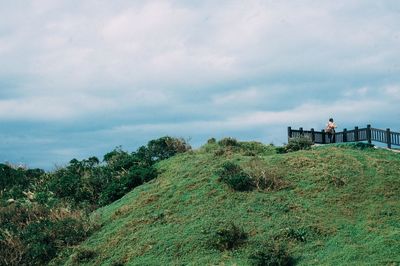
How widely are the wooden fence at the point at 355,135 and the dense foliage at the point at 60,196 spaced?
13.4 m

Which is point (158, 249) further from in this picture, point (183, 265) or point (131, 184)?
point (131, 184)

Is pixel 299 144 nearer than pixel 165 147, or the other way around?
pixel 299 144

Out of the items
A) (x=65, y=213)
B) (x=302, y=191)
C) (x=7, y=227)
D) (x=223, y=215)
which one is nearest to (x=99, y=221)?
(x=65, y=213)

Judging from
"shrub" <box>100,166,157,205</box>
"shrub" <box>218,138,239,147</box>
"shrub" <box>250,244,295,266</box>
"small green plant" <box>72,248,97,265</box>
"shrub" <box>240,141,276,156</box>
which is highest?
"shrub" <box>218,138,239,147</box>

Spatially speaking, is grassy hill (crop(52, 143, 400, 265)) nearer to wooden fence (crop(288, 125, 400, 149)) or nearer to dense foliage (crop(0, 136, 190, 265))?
dense foliage (crop(0, 136, 190, 265))

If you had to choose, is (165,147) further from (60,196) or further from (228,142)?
(60,196)

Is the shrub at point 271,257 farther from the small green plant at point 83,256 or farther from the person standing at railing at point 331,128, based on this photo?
the person standing at railing at point 331,128

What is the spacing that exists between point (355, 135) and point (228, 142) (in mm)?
14292

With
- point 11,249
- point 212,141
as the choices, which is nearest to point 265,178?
point 11,249

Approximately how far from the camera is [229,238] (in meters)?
21.9

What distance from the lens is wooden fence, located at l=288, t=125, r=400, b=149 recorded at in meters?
43.2

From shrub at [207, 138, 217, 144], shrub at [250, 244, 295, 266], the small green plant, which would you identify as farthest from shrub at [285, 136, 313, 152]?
shrub at [250, 244, 295, 266]

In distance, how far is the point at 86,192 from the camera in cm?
3472

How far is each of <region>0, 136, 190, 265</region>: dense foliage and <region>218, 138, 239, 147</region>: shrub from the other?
12.5ft
